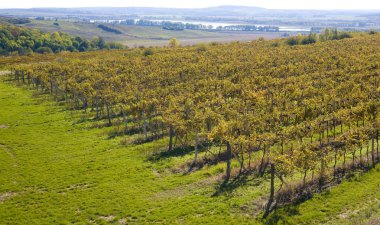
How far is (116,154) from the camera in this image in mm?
44500

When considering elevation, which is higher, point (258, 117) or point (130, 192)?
point (258, 117)

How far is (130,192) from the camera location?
34406 mm

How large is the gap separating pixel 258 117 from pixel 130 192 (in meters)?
18.7

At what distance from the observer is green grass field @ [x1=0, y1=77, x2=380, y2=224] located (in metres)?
29.6

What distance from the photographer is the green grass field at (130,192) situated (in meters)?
29.6

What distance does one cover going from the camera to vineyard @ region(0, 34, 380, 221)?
114 ft

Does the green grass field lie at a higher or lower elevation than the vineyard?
lower

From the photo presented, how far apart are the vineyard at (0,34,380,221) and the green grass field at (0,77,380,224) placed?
5.18 feet

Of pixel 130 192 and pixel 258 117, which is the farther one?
pixel 258 117

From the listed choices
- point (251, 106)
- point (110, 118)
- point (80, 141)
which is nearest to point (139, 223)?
point (80, 141)

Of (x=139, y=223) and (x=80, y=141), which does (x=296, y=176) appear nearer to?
(x=139, y=223)

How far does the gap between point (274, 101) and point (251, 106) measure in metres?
3.42

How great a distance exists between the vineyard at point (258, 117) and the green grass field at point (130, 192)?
1580 millimetres

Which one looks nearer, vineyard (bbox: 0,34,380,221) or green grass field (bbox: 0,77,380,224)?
green grass field (bbox: 0,77,380,224)
